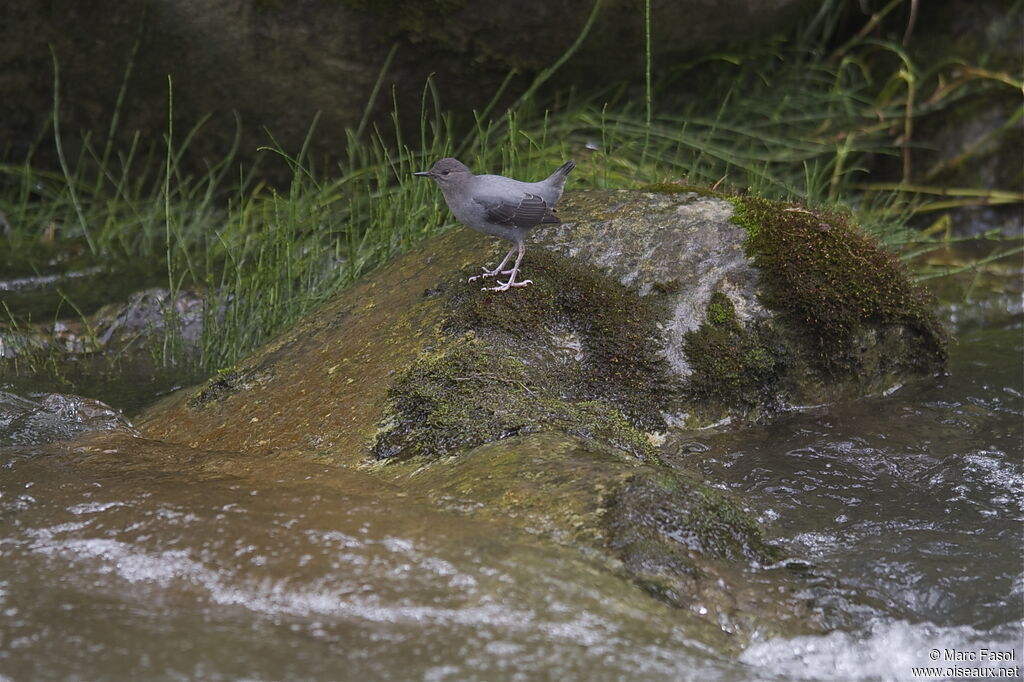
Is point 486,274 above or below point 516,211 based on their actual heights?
below

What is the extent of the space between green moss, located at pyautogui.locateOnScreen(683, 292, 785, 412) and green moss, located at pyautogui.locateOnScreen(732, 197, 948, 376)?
0.16 m

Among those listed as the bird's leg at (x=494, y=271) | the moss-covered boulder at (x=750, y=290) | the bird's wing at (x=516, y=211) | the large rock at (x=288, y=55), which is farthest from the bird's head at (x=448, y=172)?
the large rock at (x=288, y=55)

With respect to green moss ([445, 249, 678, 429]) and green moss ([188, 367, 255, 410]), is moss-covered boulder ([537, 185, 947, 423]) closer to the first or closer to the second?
green moss ([445, 249, 678, 429])

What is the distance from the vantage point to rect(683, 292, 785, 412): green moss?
3.68 m

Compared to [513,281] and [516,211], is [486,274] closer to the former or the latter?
[513,281]

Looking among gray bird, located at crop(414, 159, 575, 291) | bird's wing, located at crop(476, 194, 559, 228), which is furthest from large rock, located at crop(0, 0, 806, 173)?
bird's wing, located at crop(476, 194, 559, 228)

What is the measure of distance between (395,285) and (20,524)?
1.71 meters

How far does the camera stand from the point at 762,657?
2.20 metres

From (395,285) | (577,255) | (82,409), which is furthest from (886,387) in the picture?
(82,409)

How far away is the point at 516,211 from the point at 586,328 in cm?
48

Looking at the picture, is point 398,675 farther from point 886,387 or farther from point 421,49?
point 421,49

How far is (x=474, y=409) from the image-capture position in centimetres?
313

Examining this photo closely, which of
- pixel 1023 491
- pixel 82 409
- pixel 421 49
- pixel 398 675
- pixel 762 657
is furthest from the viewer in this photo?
pixel 421 49

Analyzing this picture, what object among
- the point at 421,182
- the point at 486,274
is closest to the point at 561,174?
the point at 486,274
